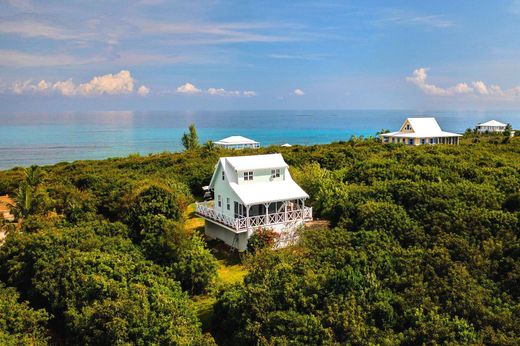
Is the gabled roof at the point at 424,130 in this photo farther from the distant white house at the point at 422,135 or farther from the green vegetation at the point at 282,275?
the green vegetation at the point at 282,275

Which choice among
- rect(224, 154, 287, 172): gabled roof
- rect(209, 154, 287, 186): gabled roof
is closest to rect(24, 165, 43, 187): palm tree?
rect(209, 154, 287, 186): gabled roof

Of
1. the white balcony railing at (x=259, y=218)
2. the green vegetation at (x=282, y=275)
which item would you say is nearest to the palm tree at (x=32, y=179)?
the green vegetation at (x=282, y=275)

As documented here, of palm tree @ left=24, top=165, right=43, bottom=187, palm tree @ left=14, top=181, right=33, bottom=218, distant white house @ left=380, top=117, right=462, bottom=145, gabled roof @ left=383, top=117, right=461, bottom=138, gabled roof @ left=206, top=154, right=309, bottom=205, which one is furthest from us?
gabled roof @ left=383, top=117, right=461, bottom=138

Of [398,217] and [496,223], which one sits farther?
[398,217]

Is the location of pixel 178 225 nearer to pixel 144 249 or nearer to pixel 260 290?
pixel 144 249

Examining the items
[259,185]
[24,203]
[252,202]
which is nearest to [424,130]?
[259,185]

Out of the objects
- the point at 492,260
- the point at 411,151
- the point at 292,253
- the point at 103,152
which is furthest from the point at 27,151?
the point at 492,260

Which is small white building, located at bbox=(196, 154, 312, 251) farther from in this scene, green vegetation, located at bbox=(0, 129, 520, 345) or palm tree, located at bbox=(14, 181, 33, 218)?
palm tree, located at bbox=(14, 181, 33, 218)
